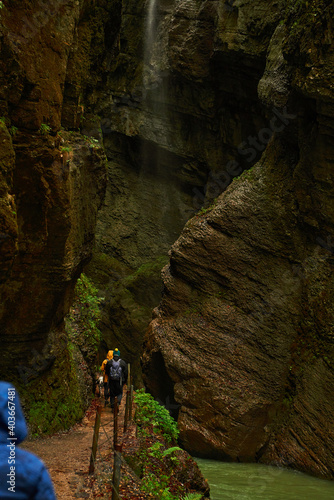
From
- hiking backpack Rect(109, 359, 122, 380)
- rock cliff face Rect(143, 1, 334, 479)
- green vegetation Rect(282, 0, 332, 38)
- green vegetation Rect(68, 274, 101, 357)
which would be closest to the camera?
hiking backpack Rect(109, 359, 122, 380)

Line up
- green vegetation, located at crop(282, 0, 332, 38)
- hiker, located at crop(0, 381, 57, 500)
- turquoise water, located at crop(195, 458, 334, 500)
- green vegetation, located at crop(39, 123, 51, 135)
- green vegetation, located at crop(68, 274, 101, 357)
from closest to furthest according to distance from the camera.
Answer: hiker, located at crop(0, 381, 57, 500) → green vegetation, located at crop(39, 123, 51, 135) → turquoise water, located at crop(195, 458, 334, 500) → green vegetation, located at crop(282, 0, 332, 38) → green vegetation, located at crop(68, 274, 101, 357)

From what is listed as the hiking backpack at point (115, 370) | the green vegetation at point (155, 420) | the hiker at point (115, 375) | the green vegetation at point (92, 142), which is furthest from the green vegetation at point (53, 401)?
the green vegetation at point (92, 142)

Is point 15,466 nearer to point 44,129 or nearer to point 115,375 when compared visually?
point 44,129

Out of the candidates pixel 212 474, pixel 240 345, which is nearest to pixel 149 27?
pixel 240 345

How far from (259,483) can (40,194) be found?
890cm

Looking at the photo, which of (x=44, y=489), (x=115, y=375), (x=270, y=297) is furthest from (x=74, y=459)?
(x=270, y=297)

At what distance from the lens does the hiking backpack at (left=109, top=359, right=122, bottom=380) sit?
Result: 11.0 m

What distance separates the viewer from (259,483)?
10883 millimetres

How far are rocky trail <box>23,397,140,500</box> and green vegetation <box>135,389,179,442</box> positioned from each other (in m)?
0.42

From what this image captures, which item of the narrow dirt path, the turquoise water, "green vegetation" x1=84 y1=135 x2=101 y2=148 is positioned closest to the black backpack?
the narrow dirt path

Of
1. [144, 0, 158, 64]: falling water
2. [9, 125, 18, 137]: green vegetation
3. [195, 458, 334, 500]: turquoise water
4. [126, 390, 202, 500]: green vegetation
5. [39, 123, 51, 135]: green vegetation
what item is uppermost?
[144, 0, 158, 64]: falling water

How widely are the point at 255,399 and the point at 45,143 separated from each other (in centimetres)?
1031

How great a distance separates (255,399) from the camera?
44.9ft

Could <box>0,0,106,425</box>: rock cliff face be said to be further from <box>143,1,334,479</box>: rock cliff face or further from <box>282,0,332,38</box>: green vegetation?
<box>282,0,332,38</box>: green vegetation
